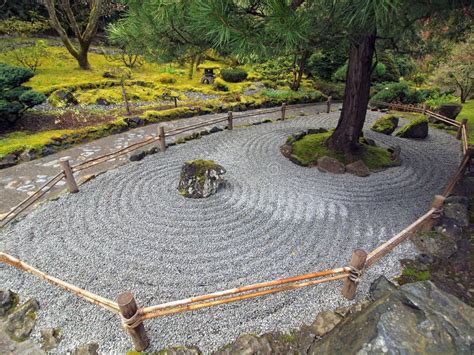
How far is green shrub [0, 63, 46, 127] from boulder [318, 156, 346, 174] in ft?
28.3

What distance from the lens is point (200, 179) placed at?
548 cm

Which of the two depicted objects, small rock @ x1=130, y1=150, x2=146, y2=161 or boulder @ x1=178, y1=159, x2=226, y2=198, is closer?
boulder @ x1=178, y1=159, x2=226, y2=198

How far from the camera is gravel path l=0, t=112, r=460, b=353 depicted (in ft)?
10.3

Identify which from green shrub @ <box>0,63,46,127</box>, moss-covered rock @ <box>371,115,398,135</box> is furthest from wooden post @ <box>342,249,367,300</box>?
green shrub @ <box>0,63,46,127</box>

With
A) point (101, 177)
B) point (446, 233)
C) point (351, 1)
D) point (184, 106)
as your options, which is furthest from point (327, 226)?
point (184, 106)

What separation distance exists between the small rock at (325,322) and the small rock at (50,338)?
2.87 m

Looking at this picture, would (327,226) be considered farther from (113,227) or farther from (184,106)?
(184,106)

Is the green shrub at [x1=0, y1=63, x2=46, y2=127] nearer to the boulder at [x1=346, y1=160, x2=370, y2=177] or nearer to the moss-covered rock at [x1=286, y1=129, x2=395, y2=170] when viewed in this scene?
the moss-covered rock at [x1=286, y1=129, x2=395, y2=170]

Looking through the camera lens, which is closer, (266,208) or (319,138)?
(266,208)

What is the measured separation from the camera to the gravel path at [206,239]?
3.14 metres

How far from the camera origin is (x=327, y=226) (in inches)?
186

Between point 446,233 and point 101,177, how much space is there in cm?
692

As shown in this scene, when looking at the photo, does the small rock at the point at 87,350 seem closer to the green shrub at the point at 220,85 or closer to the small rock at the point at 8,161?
→ the small rock at the point at 8,161

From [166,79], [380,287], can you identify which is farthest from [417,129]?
[166,79]
